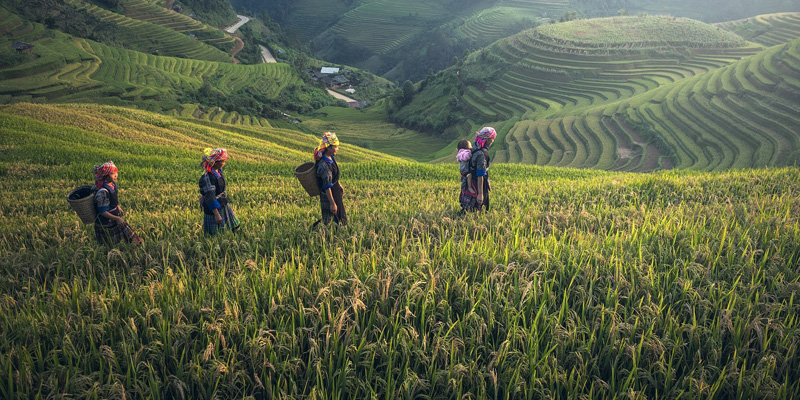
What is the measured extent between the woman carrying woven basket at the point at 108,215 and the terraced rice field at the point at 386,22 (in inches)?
6372

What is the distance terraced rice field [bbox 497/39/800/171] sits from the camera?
112ft

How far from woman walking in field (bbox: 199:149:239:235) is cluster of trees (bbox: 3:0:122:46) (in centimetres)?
9043

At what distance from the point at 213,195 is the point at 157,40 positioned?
106892 mm

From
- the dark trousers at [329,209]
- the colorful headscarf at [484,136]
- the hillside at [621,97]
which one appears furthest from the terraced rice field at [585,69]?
the dark trousers at [329,209]

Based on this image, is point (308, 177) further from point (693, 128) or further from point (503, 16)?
point (503, 16)

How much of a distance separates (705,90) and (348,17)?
163 meters

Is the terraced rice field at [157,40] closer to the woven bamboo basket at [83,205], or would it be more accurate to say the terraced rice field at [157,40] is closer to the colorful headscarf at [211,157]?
the woven bamboo basket at [83,205]

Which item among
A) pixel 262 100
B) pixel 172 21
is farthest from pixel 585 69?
pixel 172 21

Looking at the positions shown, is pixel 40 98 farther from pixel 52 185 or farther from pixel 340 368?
pixel 340 368

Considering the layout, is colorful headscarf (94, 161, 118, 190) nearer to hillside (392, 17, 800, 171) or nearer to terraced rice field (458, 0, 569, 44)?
hillside (392, 17, 800, 171)

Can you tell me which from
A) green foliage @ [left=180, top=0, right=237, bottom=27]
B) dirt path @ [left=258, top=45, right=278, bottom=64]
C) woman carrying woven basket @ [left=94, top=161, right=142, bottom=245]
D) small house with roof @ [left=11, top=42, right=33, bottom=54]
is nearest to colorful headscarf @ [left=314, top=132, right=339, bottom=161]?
woman carrying woven basket @ [left=94, top=161, right=142, bottom=245]

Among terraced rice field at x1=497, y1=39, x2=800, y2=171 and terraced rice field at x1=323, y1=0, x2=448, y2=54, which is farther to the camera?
terraced rice field at x1=323, y1=0, x2=448, y2=54

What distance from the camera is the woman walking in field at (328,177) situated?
574 centimetres

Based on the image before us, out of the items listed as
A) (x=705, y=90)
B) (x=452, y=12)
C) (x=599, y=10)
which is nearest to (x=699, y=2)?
(x=599, y=10)
